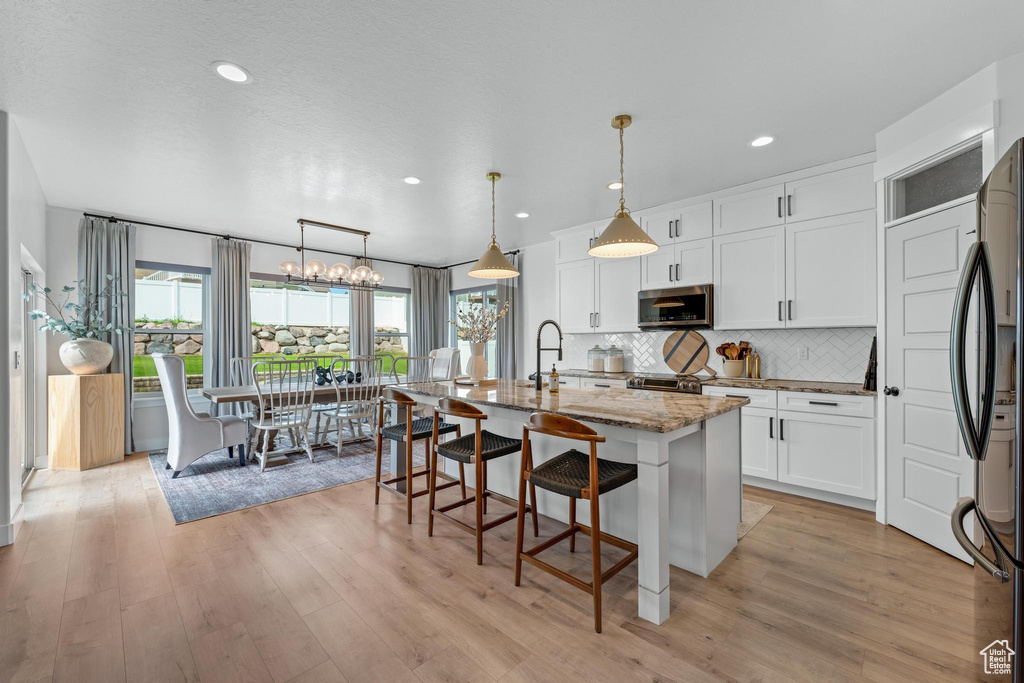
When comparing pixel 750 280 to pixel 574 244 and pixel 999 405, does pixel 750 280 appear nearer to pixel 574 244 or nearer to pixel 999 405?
pixel 574 244

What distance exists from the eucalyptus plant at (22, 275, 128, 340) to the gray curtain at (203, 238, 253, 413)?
850 mm

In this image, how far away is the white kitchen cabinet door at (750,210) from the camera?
12.0ft

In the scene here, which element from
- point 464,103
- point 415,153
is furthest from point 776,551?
point 415,153

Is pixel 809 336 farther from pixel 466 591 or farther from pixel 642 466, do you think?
pixel 466 591

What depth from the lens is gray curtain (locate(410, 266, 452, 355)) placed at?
7430 millimetres

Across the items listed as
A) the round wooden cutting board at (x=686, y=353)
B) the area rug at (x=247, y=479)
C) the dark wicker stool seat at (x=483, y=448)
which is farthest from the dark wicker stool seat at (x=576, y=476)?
the round wooden cutting board at (x=686, y=353)

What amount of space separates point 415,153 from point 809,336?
12.0 feet

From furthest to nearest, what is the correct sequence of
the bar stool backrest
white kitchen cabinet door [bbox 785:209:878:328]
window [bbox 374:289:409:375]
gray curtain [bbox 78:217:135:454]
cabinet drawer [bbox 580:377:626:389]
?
window [bbox 374:289:409:375] → gray curtain [bbox 78:217:135:454] → cabinet drawer [bbox 580:377:626:389] → white kitchen cabinet door [bbox 785:209:878:328] → the bar stool backrest

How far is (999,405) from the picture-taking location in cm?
113

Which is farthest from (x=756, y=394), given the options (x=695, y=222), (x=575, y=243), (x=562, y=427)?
(x=575, y=243)

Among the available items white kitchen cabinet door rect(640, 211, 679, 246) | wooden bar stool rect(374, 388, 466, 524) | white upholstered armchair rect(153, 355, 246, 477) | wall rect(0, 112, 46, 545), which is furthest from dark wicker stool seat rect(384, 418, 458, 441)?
white kitchen cabinet door rect(640, 211, 679, 246)

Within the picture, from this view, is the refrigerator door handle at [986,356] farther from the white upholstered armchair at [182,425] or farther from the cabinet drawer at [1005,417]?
the white upholstered armchair at [182,425]

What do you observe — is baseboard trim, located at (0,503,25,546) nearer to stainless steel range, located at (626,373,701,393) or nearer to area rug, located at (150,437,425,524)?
area rug, located at (150,437,425,524)

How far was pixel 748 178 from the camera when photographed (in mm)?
3686
